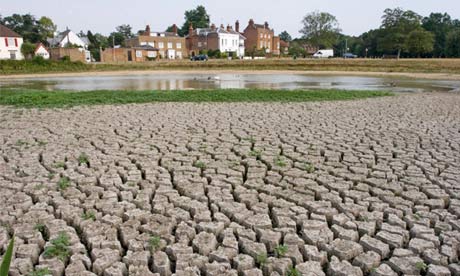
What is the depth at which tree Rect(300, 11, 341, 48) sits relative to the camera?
301ft

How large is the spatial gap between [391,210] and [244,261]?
197 centimetres

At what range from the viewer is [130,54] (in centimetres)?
7319

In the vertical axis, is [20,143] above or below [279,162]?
above

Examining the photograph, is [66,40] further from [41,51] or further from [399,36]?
[399,36]

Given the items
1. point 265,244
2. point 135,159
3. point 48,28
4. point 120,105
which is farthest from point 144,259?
point 48,28

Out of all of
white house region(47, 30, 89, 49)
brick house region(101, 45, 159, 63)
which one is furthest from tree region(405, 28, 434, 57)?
white house region(47, 30, 89, 49)

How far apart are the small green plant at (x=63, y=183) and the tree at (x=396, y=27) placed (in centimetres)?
7337

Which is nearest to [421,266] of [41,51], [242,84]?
[242,84]

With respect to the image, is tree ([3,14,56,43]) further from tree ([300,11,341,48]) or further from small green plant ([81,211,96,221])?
small green plant ([81,211,96,221])

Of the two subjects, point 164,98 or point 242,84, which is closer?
point 164,98

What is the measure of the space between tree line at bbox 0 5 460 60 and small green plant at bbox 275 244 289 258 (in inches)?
2766

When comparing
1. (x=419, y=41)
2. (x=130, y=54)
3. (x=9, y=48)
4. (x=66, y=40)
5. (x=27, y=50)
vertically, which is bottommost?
(x=130, y=54)

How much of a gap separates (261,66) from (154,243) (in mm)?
52327

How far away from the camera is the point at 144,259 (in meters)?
3.29
